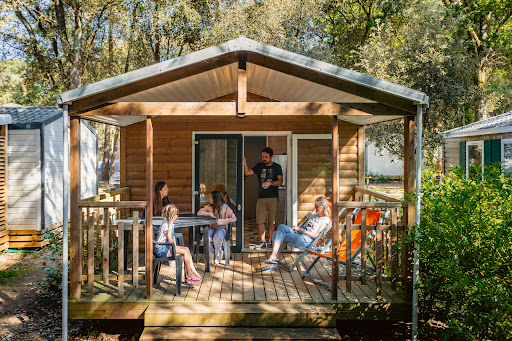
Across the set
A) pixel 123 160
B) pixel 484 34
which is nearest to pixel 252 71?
pixel 123 160

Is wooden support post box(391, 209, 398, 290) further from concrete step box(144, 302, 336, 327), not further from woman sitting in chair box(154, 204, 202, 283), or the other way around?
woman sitting in chair box(154, 204, 202, 283)

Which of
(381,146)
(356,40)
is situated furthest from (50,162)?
(356,40)

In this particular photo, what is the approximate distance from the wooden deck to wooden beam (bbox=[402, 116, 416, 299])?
0.22 metres

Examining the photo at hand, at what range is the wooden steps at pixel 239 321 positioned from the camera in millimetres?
4418

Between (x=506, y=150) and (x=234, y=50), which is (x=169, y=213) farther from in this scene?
(x=506, y=150)

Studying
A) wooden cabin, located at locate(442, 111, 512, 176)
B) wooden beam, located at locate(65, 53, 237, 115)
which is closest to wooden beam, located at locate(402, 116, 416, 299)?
wooden beam, located at locate(65, 53, 237, 115)

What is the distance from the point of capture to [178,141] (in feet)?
23.4

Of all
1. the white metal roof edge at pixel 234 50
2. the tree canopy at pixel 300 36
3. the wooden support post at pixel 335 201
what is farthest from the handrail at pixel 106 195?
the tree canopy at pixel 300 36

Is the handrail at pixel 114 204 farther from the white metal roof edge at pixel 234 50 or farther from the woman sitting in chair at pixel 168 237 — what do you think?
the white metal roof edge at pixel 234 50

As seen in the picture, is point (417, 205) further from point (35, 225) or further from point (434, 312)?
point (35, 225)

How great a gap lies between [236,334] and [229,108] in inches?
90.0

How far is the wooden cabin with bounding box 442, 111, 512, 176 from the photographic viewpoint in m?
10.5

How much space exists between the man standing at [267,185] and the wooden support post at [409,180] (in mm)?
2444

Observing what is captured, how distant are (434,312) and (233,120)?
157 inches
